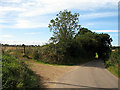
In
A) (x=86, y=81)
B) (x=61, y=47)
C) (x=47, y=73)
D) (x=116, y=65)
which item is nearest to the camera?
(x=86, y=81)

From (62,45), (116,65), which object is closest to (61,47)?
A: (62,45)

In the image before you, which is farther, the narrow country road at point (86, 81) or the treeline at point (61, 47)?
the treeline at point (61, 47)

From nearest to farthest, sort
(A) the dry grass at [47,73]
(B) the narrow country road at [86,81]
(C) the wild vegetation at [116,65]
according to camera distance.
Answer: (B) the narrow country road at [86,81], (A) the dry grass at [47,73], (C) the wild vegetation at [116,65]

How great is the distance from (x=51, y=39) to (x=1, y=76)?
706 inches

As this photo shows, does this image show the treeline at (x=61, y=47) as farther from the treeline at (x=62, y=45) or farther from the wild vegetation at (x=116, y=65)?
the wild vegetation at (x=116, y=65)

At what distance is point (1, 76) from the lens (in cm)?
580

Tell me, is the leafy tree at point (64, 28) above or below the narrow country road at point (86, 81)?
above

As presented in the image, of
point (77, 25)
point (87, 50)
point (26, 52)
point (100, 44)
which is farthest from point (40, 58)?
point (100, 44)

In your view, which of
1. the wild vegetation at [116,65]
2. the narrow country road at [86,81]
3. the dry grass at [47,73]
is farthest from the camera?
the wild vegetation at [116,65]

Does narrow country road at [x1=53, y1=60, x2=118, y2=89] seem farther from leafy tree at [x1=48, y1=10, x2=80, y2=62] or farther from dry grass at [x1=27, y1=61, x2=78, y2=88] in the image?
leafy tree at [x1=48, y1=10, x2=80, y2=62]

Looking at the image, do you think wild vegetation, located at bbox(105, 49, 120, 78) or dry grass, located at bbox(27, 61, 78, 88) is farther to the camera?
wild vegetation, located at bbox(105, 49, 120, 78)

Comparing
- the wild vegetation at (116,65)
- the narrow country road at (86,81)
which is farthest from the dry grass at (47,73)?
the wild vegetation at (116,65)

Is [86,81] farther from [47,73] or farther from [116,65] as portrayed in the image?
[116,65]

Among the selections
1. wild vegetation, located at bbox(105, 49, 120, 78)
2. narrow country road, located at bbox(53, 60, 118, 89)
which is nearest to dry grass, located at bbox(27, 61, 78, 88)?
narrow country road, located at bbox(53, 60, 118, 89)
